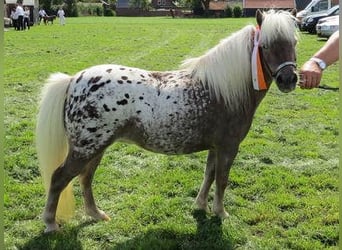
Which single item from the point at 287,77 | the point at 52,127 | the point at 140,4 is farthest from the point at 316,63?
the point at 140,4

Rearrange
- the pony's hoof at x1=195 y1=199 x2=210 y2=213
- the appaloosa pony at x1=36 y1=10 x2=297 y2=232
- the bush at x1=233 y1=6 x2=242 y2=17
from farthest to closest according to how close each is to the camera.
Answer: the bush at x1=233 y1=6 x2=242 y2=17, the pony's hoof at x1=195 y1=199 x2=210 y2=213, the appaloosa pony at x1=36 y1=10 x2=297 y2=232

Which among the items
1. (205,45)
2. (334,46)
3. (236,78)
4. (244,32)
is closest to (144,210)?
(236,78)

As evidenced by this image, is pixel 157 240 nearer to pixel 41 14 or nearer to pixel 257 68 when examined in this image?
pixel 257 68

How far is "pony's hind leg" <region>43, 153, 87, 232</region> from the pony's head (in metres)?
1.84

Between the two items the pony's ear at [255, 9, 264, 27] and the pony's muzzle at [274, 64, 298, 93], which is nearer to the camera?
the pony's muzzle at [274, 64, 298, 93]

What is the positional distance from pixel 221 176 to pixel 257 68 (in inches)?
42.4

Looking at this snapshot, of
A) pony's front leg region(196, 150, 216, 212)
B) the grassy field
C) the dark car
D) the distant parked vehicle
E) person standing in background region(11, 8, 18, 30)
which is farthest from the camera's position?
person standing in background region(11, 8, 18, 30)

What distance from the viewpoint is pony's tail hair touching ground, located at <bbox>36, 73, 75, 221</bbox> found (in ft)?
13.6

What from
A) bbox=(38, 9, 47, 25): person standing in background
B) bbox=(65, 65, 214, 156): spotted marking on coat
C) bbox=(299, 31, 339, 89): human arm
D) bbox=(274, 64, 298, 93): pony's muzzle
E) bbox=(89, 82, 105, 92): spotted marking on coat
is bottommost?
bbox=(65, 65, 214, 156): spotted marking on coat

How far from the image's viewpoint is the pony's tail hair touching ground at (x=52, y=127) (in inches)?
163

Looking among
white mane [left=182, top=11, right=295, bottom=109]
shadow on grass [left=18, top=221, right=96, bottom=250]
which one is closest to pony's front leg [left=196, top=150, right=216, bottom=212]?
white mane [left=182, top=11, right=295, bottom=109]

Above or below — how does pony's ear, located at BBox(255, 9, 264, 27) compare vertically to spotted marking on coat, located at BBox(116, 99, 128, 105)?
→ above

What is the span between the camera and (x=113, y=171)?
5938 mm

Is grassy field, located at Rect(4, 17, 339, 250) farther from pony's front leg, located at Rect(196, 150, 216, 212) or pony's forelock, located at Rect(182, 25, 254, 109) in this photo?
pony's forelock, located at Rect(182, 25, 254, 109)
